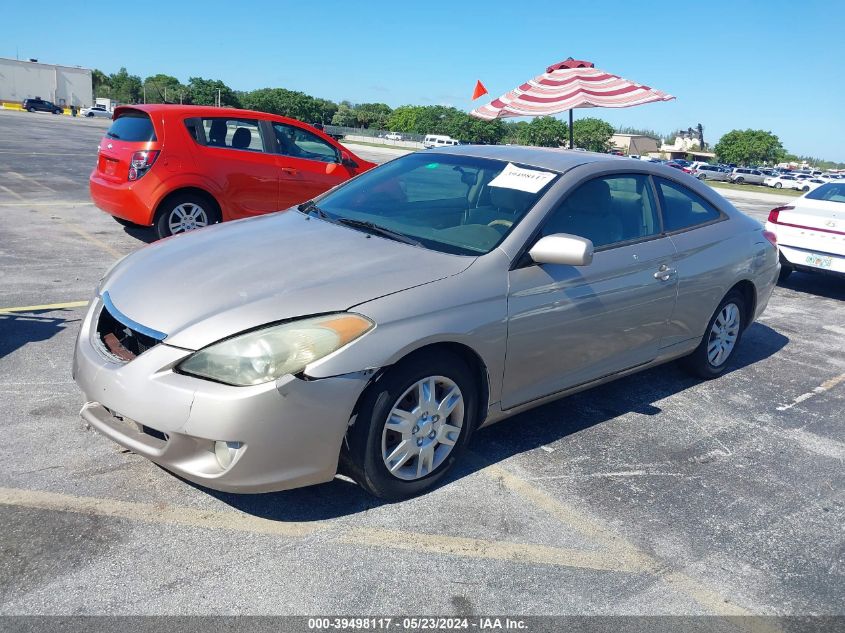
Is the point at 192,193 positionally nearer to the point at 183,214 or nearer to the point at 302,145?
the point at 183,214

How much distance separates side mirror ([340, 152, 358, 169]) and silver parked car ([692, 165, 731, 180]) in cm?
5592

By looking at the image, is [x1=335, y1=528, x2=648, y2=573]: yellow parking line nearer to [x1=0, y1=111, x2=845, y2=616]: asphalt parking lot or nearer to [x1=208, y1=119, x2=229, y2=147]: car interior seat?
[x1=0, y1=111, x2=845, y2=616]: asphalt parking lot

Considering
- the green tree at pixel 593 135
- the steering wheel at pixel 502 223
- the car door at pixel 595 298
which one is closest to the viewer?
the car door at pixel 595 298

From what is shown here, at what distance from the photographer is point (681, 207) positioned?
487cm

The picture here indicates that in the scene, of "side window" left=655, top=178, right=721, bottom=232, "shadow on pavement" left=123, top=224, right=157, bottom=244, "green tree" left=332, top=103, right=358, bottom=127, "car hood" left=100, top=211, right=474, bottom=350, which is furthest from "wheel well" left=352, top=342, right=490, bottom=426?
"green tree" left=332, top=103, right=358, bottom=127

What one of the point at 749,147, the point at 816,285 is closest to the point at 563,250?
the point at 816,285

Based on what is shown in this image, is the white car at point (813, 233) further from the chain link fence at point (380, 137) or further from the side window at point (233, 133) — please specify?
the chain link fence at point (380, 137)

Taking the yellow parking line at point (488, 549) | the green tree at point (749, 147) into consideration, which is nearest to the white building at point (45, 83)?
the green tree at point (749, 147)

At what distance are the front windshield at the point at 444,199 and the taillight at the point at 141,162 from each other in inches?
154

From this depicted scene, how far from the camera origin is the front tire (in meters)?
3.07

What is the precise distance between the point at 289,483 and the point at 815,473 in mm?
2907

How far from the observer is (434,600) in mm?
2697

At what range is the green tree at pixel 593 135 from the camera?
346ft

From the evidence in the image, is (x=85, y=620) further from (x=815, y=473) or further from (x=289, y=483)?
(x=815, y=473)
